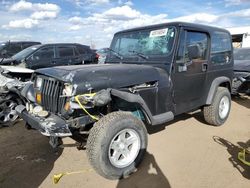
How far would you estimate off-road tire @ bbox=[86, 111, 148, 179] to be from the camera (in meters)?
3.23

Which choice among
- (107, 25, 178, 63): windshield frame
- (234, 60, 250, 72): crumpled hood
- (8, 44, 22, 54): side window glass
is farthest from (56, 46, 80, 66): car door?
(234, 60, 250, 72): crumpled hood

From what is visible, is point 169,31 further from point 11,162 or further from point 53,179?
point 11,162

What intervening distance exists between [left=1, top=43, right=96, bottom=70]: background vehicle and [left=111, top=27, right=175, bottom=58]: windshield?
5272 mm

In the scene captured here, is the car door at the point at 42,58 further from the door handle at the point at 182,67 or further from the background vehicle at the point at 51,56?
the door handle at the point at 182,67

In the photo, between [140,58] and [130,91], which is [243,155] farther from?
[140,58]

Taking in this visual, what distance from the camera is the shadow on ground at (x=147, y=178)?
338 cm

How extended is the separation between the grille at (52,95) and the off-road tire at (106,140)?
614 mm

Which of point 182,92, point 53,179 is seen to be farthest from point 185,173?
point 53,179

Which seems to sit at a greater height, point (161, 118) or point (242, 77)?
point (242, 77)

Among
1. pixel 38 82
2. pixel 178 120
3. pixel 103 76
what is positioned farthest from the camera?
pixel 178 120

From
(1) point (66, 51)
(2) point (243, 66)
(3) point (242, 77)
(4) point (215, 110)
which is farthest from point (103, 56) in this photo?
(4) point (215, 110)

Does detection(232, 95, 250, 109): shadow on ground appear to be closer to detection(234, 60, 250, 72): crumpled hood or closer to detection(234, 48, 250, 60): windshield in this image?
detection(234, 60, 250, 72): crumpled hood

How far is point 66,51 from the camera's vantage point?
34.2 ft

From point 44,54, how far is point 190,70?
6761 mm
